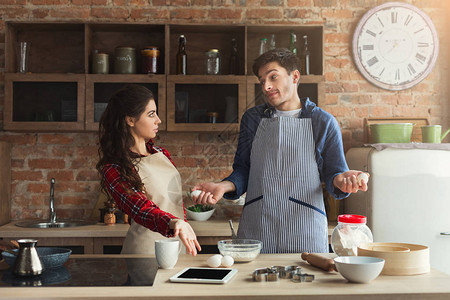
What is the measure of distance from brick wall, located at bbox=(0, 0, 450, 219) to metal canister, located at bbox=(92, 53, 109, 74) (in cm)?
35

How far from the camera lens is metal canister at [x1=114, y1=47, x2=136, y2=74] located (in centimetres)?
336

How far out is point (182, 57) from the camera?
11.2 ft

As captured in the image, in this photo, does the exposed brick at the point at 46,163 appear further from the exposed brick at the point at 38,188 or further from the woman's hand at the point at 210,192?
the woman's hand at the point at 210,192

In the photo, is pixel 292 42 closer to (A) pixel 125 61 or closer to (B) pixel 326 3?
(B) pixel 326 3

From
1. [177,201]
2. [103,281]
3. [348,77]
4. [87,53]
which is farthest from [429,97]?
[103,281]

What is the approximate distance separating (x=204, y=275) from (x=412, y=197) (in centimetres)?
189

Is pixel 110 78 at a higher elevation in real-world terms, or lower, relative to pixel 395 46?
lower

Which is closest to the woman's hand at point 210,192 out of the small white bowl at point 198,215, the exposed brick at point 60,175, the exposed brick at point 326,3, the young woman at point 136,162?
the young woman at point 136,162

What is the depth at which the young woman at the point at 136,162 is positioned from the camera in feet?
6.98

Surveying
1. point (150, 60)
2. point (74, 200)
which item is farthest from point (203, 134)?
point (74, 200)

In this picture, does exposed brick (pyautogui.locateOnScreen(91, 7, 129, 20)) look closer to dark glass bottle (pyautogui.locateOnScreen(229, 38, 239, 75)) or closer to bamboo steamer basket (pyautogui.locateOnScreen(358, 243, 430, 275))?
dark glass bottle (pyautogui.locateOnScreen(229, 38, 239, 75))

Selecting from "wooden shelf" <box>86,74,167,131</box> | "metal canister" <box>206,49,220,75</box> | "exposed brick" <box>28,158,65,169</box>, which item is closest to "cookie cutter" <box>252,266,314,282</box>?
"wooden shelf" <box>86,74,167,131</box>

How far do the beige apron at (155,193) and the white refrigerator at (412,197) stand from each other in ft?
4.29

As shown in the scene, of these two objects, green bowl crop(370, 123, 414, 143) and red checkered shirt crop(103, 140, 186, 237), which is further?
green bowl crop(370, 123, 414, 143)
